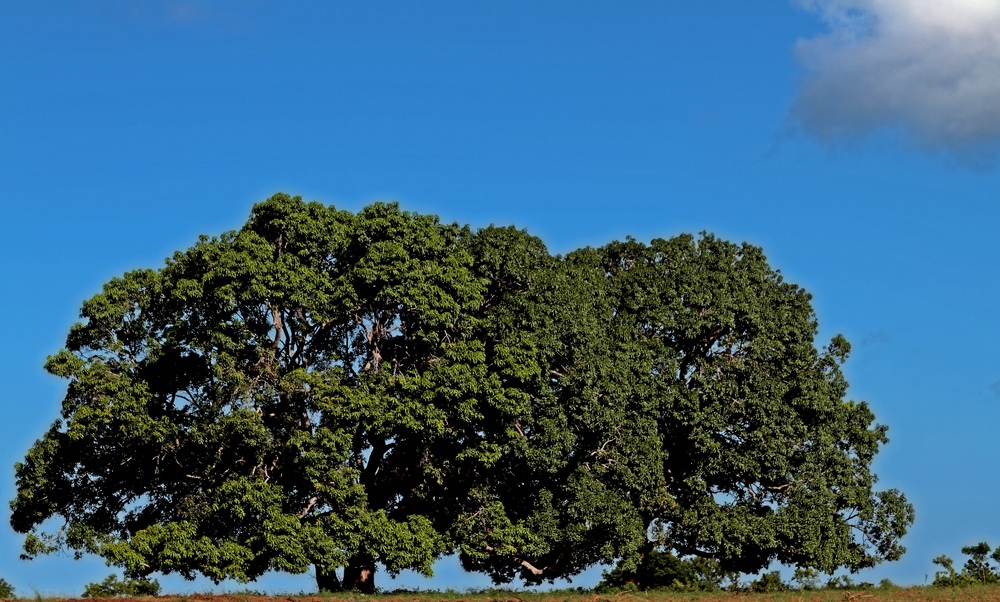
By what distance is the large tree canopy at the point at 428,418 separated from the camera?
102ft

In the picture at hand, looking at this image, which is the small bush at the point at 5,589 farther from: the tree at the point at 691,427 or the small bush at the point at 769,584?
the small bush at the point at 769,584

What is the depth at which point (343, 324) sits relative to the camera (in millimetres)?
32875

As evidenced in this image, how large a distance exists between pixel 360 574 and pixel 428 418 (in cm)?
562

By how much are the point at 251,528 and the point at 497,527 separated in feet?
22.1

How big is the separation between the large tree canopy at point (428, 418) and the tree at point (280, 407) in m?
0.07

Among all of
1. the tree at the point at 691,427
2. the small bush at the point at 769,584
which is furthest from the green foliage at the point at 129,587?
the small bush at the point at 769,584

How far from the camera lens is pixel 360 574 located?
33.5 m

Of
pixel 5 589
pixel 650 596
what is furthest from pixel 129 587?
pixel 650 596

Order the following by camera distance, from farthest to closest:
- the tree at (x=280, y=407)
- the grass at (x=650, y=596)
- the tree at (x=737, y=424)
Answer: the tree at (x=737, y=424), the tree at (x=280, y=407), the grass at (x=650, y=596)

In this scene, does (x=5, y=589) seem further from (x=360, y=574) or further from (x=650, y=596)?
(x=650, y=596)

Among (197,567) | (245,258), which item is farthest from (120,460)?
(245,258)

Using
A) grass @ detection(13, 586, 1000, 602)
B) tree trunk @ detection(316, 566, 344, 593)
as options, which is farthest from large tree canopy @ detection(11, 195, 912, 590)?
grass @ detection(13, 586, 1000, 602)

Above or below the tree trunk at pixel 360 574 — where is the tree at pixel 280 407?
above

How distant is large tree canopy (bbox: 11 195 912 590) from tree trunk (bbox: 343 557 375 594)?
0.18 meters
